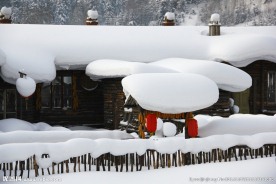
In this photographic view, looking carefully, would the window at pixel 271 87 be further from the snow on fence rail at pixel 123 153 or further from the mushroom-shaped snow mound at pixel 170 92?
the mushroom-shaped snow mound at pixel 170 92

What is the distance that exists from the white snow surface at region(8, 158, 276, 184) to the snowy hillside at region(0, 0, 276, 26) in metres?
51.8

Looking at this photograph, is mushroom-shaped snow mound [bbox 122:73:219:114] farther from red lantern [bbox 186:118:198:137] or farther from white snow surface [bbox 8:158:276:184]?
white snow surface [bbox 8:158:276:184]

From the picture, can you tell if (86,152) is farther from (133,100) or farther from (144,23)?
(144,23)

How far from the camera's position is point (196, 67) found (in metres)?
17.9

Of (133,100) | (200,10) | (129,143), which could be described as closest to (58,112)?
(133,100)

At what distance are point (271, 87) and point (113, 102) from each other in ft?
24.6

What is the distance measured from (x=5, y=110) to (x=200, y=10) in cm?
6436

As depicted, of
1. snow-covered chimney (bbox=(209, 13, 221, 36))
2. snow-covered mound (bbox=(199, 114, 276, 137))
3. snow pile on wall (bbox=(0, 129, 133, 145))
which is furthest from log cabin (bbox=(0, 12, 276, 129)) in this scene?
snow-covered mound (bbox=(199, 114, 276, 137))

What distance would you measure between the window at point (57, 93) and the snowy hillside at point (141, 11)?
4140 cm

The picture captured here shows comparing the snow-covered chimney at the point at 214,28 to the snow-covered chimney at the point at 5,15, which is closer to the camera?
the snow-covered chimney at the point at 214,28

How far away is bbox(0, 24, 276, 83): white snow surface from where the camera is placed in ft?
61.9

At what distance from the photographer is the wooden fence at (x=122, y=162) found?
33.4 feet

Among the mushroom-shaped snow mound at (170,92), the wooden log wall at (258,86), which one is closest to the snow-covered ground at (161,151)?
the mushroom-shaped snow mound at (170,92)

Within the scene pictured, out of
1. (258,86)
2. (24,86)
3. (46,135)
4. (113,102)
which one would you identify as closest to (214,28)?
(258,86)
